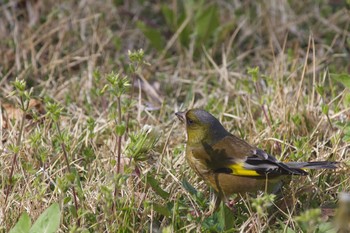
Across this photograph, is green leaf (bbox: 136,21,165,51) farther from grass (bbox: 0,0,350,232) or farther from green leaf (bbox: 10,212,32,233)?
green leaf (bbox: 10,212,32,233)

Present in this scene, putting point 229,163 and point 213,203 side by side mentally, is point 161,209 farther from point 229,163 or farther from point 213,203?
point 229,163

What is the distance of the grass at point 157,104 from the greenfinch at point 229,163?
119mm

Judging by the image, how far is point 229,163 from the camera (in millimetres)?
4070

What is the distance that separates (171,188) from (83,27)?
8.35ft

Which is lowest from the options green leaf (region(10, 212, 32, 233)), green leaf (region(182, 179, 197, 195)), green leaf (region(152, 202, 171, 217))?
green leaf (region(182, 179, 197, 195))

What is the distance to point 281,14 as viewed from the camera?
660 centimetres

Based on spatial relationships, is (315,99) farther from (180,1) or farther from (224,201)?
(180,1)

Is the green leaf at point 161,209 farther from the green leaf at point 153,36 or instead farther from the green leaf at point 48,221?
the green leaf at point 153,36

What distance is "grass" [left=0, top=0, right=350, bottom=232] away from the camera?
3734 millimetres

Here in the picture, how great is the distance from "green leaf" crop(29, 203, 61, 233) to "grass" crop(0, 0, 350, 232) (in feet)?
0.37

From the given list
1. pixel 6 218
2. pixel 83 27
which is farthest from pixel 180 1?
pixel 6 218

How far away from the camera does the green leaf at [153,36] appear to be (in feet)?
19.9

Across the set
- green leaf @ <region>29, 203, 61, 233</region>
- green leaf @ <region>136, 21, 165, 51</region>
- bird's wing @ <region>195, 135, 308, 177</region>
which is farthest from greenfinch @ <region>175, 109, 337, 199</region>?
green leaf @ <region>136, 21, 165, 51</region>

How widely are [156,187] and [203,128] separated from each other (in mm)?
620
